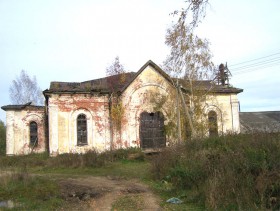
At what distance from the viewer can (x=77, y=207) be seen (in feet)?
29.7

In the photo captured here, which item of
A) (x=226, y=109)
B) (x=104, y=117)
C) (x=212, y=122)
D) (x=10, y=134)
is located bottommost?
(x=10, y=134)

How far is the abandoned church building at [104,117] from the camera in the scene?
23.5 m

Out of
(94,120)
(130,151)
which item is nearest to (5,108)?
(94,120)

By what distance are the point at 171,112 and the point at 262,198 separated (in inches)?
678

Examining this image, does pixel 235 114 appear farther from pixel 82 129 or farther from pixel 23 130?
pixel 23 130

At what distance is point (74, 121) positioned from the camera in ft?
78.0

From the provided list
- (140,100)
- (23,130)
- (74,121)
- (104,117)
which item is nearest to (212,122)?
(140,100)

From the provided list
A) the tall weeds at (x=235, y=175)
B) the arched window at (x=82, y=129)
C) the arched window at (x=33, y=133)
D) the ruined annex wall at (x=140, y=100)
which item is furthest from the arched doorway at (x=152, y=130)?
the tall weeds at (x=235, y=175)

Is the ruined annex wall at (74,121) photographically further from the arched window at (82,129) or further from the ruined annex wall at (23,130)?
the ruined annex wall at (23,130)

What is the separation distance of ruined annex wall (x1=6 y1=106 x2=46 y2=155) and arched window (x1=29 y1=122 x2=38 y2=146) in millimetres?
221

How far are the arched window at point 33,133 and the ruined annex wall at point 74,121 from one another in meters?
3.37

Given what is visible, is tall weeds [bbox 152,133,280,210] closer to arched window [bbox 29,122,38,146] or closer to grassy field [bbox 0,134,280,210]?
grassy field [bbox 0,134,280,210]

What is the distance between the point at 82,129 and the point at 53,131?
7.01 ft

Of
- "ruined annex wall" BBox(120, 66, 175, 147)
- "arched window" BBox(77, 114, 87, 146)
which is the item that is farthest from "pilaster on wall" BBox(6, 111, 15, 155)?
"ruined annex wall" BBox(120, 66, 175, 147)
